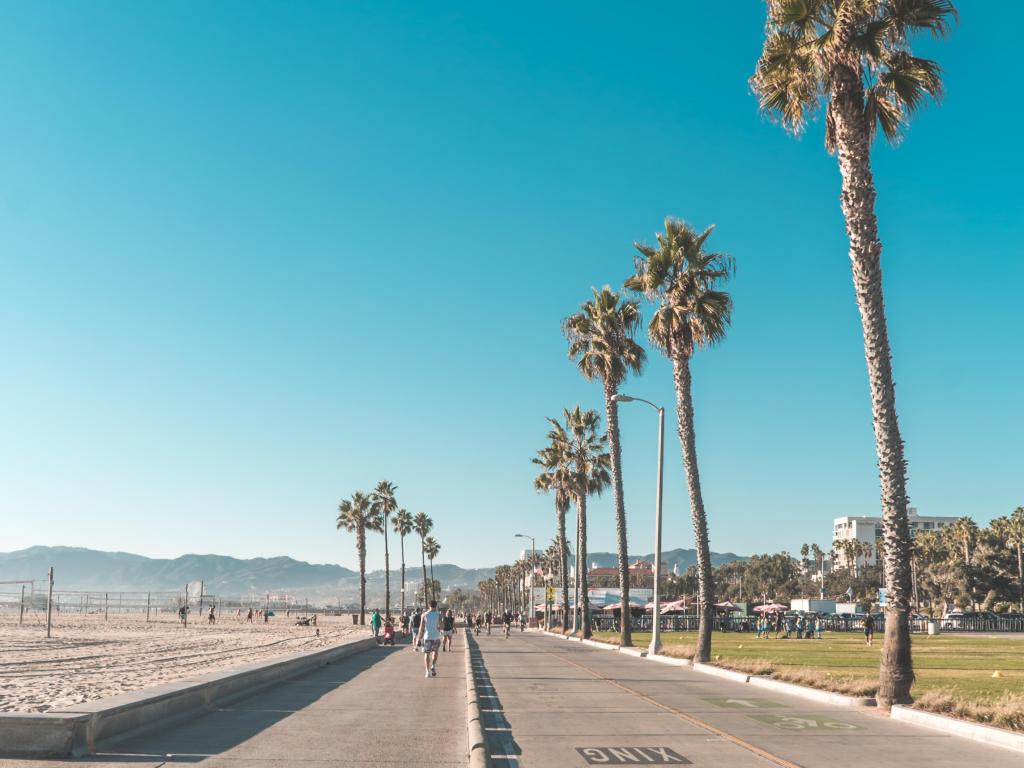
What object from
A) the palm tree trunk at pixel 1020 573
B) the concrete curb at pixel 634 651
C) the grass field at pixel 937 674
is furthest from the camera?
the palm tree trunk at pixel 1020 573

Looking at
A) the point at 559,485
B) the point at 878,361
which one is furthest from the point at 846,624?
the point at 878,361

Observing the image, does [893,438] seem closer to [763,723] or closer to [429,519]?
[763,723]

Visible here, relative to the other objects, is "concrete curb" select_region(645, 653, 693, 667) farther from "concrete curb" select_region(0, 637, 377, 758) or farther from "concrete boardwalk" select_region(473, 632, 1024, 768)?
"concrete curb" select_region(0, 637, 377, 758)

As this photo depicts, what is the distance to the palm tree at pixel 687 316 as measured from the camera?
104 feet

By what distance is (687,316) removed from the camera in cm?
3297

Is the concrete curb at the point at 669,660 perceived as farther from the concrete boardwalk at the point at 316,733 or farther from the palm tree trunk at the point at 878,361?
the palm tree trunk at the point at 878,361

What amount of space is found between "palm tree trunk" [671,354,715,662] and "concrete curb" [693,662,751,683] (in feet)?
5.71

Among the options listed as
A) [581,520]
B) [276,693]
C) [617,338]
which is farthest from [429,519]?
[276,693]

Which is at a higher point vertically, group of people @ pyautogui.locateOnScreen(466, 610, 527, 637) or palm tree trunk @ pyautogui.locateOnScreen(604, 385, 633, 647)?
palm tree trunk @ pyautogui.locateOnScreen(604, 385, 633, 647)

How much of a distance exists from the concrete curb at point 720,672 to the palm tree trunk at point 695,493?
1.74 m

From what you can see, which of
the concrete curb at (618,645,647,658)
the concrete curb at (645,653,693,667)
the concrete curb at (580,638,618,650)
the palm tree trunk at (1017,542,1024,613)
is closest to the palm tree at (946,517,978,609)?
the palm tree trunk at (1017,542,1024,613)

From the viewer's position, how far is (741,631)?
2879 inches

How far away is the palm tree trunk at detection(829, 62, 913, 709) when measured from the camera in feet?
57.8

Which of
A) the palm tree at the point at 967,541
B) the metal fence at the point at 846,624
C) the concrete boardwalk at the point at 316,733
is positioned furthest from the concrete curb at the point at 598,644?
the palm tree at the point at 967,541
